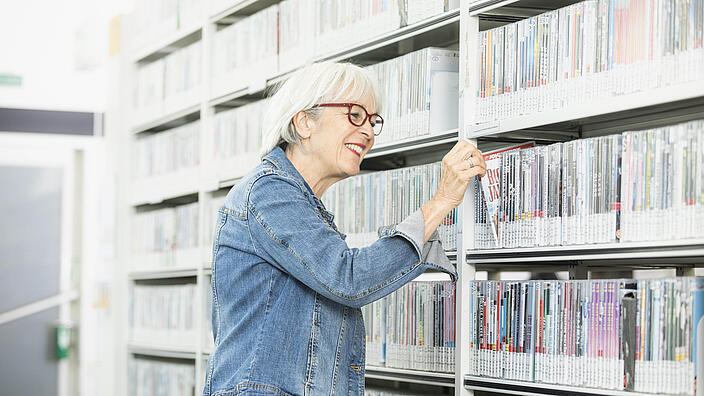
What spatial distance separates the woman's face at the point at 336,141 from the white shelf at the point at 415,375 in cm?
78

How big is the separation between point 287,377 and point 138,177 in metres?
3.01

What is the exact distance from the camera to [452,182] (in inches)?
82.3

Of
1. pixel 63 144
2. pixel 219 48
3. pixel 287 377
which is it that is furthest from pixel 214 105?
pixel 63 144

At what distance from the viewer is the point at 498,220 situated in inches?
93.4

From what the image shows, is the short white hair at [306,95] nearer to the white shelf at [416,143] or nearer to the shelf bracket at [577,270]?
the white shelf at [416,143]

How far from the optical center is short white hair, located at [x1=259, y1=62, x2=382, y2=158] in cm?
204

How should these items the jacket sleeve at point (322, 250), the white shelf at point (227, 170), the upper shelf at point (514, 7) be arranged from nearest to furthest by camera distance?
the jacket sleeve at point (322, 250), the upper shelf at point (514, 7), the white shelf at point (227, 170)

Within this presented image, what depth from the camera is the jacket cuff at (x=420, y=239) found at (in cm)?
187

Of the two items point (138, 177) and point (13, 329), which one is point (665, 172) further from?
point (13, 329)

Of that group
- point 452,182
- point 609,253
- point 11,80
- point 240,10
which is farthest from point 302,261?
point 11,80

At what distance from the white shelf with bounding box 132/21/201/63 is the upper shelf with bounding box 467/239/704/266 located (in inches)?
87.2

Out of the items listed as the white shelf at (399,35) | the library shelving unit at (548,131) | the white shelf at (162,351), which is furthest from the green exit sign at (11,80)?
the library shelving unit at (548,131)

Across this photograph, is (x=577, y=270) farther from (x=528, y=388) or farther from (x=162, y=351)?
(x=162, y=351)

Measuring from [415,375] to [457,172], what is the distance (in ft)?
2.64
